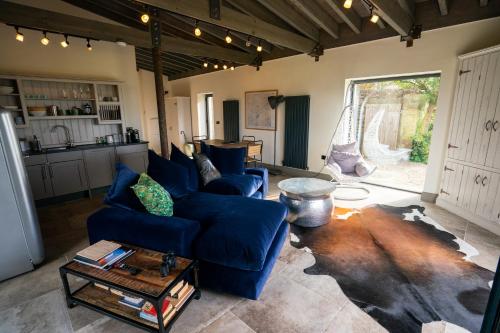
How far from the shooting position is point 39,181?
12.8 feet

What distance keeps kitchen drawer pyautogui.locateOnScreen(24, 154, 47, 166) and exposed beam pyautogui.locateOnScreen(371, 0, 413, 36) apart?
17.1 feet

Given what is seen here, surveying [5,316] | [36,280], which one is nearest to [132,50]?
[36,280]

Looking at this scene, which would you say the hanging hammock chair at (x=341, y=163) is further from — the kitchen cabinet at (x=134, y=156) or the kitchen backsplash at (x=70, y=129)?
the kitchen backsplash at (x=70, y=129)

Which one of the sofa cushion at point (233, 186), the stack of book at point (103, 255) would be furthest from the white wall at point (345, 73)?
the stack of book at point (103, 255)

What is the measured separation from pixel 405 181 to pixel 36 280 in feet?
18.7

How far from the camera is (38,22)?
3490mm

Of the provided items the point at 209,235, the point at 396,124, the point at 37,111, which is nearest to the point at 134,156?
the point at 37,111

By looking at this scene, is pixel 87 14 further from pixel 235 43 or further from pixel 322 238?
pixel 322 238

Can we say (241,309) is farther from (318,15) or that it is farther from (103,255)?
(318,15)

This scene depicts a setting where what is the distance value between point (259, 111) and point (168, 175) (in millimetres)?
4086

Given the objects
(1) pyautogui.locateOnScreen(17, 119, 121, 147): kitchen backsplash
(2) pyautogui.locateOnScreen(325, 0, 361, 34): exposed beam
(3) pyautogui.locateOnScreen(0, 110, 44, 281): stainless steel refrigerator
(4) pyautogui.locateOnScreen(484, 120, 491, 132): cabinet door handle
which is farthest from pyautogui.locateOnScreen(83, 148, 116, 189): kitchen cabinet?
(4) pyautogui.locateOnScreen(484, 120, 491, 132): cabinet door handle

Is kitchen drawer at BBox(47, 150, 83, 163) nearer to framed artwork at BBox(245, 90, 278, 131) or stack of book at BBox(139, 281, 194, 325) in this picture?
stack of book at BBox(139, 281, 194, 325)

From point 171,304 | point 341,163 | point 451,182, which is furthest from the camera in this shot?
point 341,163

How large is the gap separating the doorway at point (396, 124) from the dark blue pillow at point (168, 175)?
3.82 meters
